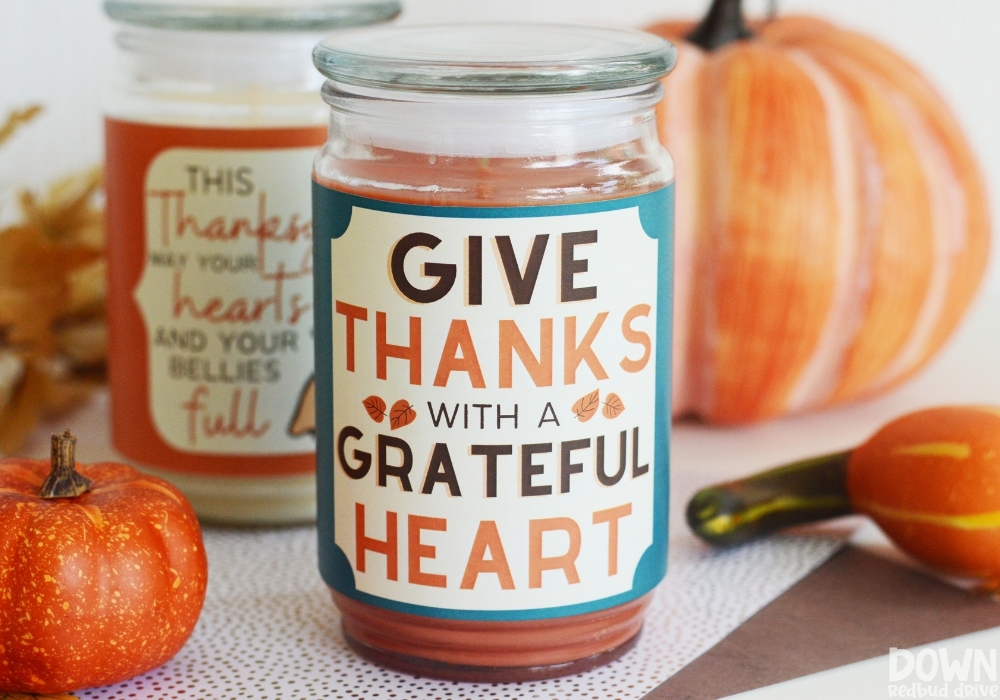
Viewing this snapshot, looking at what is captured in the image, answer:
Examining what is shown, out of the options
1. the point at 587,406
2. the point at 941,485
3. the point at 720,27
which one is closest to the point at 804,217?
the point at 720,27

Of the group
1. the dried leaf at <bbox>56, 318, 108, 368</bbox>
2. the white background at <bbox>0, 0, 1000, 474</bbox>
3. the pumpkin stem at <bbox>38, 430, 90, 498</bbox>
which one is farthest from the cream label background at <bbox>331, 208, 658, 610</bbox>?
the dried leaf at <bbox>56, 318, 108, 368</bbox>

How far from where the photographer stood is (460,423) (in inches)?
22.7

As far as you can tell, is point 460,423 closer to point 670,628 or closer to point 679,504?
point 670,628

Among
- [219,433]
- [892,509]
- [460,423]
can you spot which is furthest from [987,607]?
[219,433]

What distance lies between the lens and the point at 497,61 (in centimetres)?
55

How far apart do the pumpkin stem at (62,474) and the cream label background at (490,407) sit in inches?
4.7

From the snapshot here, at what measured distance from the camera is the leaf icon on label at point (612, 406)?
23.2 inches

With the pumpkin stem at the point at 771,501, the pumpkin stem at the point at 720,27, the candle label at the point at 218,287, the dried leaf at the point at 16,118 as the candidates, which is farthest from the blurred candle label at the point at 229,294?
the pumpkin stem at the point at 720,27

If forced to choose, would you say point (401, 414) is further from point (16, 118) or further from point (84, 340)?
point (84, 340)

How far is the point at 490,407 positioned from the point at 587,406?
0.14ft

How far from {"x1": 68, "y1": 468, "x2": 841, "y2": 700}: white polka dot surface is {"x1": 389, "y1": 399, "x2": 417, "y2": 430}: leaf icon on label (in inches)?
4.9

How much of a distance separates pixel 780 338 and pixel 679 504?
0.51ft

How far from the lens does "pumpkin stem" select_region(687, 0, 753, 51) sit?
954 mm

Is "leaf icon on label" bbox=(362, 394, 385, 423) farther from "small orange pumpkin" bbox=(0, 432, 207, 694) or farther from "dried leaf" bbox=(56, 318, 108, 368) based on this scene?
"dried leaf" bbox=(56, 318, 108, 368)
